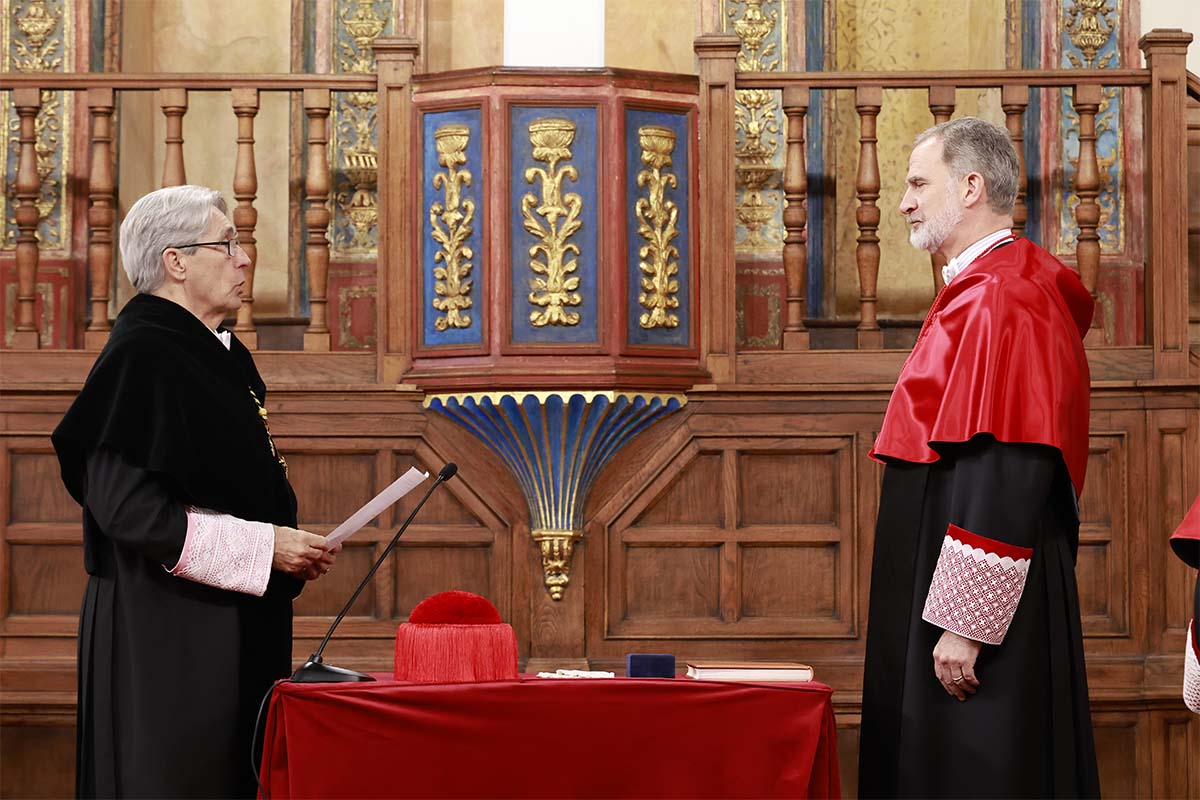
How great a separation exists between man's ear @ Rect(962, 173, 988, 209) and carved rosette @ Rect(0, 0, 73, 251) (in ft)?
13.5

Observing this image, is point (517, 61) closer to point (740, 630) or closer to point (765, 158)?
point (765, 158)

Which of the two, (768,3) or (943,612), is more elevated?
(768,3)

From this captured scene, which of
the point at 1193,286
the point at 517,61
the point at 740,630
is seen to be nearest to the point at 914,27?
the point at 1193,286

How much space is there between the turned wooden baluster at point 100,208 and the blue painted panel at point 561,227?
155cm

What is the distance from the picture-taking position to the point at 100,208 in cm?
534

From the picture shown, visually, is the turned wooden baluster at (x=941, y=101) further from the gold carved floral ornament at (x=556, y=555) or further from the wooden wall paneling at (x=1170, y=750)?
the wooden wall paneling at (x=1170, y=750)

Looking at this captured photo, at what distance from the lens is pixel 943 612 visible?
3045 mm

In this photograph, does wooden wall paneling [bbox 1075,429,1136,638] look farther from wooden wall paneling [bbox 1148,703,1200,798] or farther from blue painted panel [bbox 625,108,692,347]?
blue painted panel [bbox 625,108,692,347]

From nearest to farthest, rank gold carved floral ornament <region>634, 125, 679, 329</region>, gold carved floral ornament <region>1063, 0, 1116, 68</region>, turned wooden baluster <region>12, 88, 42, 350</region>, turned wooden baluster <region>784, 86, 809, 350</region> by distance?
gold carved floral ornament <region>634, 125, 679, 329</region>
turned wooden baluster <region>784, 86, 809, 350</region>
turned wooden baluster <region>12, 88, 42, 350</region>
gold carved floral ornament <region>1063, 0, 1116, 68</region>

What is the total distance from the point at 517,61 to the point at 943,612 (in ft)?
9.19

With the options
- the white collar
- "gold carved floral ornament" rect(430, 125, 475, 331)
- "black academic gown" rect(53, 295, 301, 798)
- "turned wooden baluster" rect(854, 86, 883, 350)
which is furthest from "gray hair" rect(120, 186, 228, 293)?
"turned wooden baluster" rect(854, 86, 883, 350)

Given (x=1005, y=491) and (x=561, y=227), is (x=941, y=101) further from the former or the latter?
(x=1005, y=491)

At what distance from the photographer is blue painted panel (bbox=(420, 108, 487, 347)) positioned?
4.98 m

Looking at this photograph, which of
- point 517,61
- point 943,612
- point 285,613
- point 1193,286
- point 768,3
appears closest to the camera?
point 943,612
